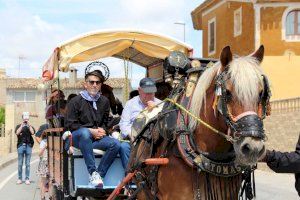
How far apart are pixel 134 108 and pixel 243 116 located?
312cm

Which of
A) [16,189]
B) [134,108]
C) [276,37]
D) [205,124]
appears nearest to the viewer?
[205,124]

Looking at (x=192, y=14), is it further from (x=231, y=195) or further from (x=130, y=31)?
(x=231, y=195)

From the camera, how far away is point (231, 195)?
4523 mm

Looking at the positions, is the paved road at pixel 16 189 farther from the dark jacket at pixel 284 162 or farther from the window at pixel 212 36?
the window at pixel 212 36

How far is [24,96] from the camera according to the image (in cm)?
6931

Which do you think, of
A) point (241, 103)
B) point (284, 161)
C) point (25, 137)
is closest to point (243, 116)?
point (241, 103)

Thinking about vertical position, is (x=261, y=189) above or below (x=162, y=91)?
below

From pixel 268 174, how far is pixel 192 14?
1900cm

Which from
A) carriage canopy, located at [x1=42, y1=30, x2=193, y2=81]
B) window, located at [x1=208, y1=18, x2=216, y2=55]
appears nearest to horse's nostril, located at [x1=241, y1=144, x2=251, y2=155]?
carriage canopy, located at [x1=42, y1=30, x2=193, y2=81]

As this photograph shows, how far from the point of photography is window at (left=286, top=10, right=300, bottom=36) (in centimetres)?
2870

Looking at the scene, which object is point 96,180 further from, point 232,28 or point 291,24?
point 232,28

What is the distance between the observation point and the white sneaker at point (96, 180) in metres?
6.62

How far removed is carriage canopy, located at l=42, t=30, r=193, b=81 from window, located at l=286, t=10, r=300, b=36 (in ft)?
73.2

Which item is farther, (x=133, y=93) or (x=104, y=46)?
(x=133, y=93)
